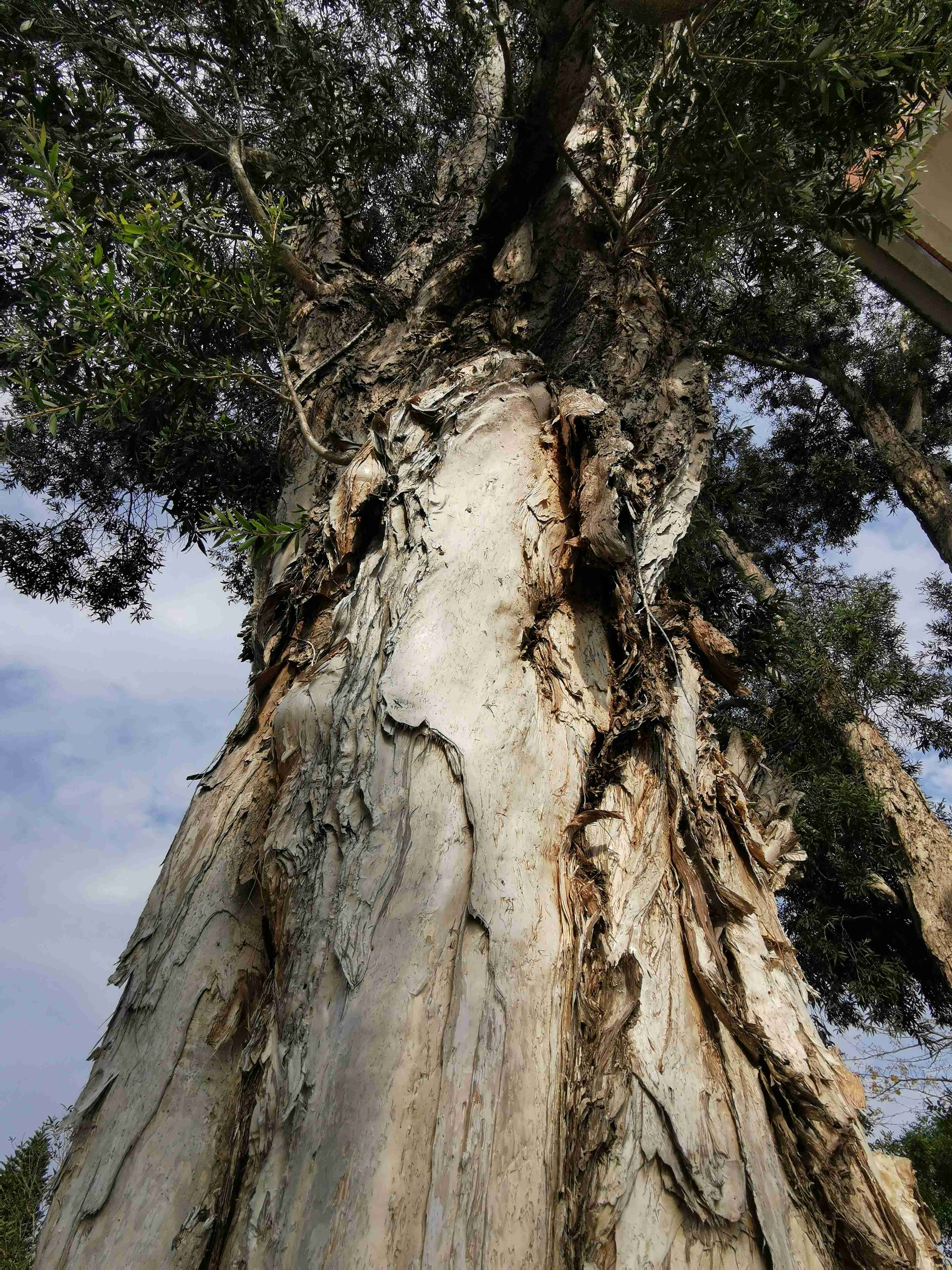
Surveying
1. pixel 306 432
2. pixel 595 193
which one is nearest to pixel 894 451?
pixel 595 193

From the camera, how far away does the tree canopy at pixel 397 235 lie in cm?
347

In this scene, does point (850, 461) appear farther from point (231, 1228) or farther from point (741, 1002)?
point (231, 1228)

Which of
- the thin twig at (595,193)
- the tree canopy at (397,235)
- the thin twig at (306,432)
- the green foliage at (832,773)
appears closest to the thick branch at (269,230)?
the tree canopy at (397,235)

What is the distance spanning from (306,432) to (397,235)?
4.75 metres

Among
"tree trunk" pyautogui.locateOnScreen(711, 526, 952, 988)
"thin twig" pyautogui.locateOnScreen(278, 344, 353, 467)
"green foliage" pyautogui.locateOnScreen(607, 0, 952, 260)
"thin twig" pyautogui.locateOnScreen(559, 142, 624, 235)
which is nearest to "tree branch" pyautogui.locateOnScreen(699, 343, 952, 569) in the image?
"tree trunk" pyautogui.locateOnScreen(711, 526, 952, 988)

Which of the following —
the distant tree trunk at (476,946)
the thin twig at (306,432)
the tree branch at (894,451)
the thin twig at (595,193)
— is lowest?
the distant tree trunk at (476,946)

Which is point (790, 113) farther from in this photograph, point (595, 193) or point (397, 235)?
point (397, 235)

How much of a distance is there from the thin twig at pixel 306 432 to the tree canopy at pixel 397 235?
1.30 ft

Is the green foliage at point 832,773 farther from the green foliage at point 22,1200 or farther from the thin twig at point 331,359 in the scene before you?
the green foliage at point 22,1200

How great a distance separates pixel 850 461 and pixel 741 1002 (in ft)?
32.0

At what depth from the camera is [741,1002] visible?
1917 millimetres

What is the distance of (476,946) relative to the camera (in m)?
1.65

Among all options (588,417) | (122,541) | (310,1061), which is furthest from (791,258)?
(122,541)

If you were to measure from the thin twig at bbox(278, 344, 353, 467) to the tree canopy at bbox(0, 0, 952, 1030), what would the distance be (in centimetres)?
40
